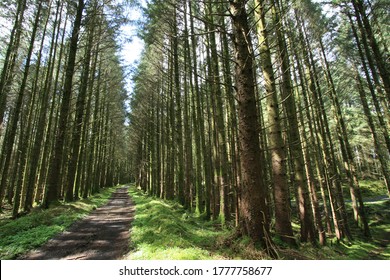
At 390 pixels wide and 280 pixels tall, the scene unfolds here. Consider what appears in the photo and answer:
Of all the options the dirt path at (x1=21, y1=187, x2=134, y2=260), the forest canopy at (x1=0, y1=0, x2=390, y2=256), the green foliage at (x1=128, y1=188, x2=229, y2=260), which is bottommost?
the dirt path at (x1=21, y1=187, x2=134, y2=260)

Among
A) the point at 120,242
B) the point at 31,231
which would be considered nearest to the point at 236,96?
the point at 120,242

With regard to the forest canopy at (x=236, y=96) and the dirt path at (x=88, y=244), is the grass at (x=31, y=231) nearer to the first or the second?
the dirt path at (x=88, y=244)

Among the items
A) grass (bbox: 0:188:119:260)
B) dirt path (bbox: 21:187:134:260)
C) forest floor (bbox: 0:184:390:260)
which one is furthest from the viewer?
grass (bbox: 0:188:119:260)

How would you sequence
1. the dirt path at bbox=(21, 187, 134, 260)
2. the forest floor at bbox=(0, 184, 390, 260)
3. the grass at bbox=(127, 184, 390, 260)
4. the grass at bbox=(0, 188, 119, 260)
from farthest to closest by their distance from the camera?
the grass at bbox=(0, 188, 119, 260) < the dirt path at bbox=(21, 187, 134, 260) < the forest floor at bbox=(0, 184, 390, 260) < the grass at bbox=(127, 184, 390, 260)

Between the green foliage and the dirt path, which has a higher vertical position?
the green foliage

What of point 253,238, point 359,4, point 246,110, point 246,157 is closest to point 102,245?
point 253,238

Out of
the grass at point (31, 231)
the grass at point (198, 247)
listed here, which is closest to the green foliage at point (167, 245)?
the grass at point (198, 247)

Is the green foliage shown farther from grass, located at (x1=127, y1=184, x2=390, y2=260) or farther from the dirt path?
the dirt path

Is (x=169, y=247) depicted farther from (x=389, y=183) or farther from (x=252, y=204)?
(x=389, y=183)

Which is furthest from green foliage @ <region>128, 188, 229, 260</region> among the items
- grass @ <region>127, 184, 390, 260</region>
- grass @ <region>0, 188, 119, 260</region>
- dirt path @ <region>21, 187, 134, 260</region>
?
grass @ <region>0, 188, 119, 260</region>

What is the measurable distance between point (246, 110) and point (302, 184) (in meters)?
4.31

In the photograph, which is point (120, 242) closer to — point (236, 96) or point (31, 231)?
point (31, 231)

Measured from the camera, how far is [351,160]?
1398cm

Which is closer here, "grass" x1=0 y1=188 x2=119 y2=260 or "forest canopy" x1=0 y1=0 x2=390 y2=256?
"forest canopy" x1=0 y1=0 x2=390 y2=256
